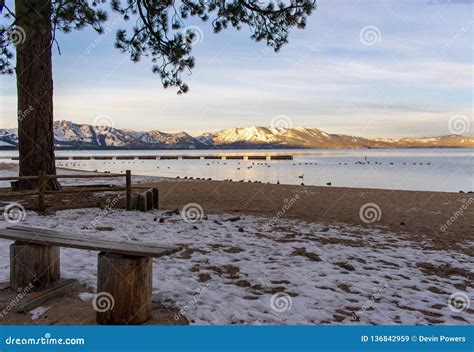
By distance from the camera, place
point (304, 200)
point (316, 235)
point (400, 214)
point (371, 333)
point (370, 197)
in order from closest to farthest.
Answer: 1. point (371, 333)
2. point (316, 235)
3. point (400, 214)
4. point (304, 200)
5. point (370, 197)

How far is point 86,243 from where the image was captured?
14.9 ft

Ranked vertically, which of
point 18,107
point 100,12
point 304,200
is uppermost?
point 100,12

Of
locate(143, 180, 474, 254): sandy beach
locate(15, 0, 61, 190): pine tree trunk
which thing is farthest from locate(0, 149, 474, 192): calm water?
locate(15, 0, 61, 190): pine tree trunk

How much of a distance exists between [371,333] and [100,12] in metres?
11.6

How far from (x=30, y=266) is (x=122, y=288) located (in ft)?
5.47

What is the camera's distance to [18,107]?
1230 centimetres

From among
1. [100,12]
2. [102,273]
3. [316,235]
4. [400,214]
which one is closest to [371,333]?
[102,273]

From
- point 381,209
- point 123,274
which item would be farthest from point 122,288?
point 381,209

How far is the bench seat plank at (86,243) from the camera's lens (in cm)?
415

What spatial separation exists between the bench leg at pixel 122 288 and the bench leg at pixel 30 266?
4.06ft

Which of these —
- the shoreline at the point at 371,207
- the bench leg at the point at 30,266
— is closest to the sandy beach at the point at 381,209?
the shoreline at the point at 371,207

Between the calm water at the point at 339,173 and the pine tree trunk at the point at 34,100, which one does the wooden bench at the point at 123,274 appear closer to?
the pine tree trunk at the point at 34,100

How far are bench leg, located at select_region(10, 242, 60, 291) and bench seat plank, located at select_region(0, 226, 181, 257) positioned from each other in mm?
199

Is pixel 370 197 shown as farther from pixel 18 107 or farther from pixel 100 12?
pixel 18 107
